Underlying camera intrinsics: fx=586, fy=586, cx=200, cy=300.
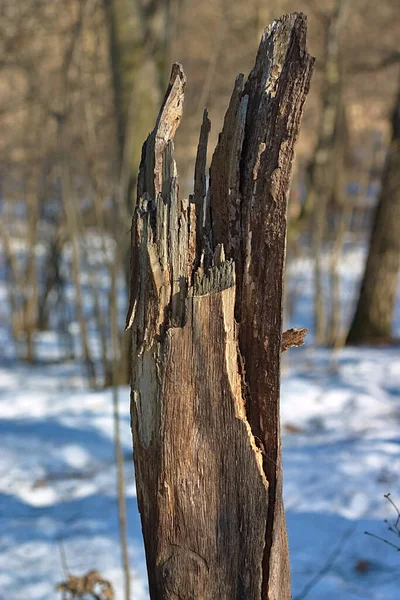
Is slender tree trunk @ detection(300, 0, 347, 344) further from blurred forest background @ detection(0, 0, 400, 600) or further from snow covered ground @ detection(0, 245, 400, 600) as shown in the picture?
snow covered ground @ detection(0, 245, 400, 600)

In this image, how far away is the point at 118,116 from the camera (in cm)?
544

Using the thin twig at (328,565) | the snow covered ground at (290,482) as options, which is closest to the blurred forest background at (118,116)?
the snow covered ground at (290,482)

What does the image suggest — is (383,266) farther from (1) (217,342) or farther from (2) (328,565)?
(1) (217,342)

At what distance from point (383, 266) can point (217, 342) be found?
601 cm

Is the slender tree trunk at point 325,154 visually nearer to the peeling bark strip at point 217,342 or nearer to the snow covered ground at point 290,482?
the snow covered ground at point 290,482

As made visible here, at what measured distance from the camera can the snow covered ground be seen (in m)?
2.65

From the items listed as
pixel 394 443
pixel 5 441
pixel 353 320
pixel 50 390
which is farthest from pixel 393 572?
pixel 353 320

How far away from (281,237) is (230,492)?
1.93ft

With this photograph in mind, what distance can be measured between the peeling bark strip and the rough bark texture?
5719mm

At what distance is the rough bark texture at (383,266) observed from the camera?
666 cm

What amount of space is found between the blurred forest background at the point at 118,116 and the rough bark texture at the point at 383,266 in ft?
0.06

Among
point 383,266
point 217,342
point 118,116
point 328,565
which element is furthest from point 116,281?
point 383,266

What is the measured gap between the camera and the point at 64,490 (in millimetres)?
3668

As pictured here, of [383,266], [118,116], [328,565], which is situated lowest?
[328,565]
